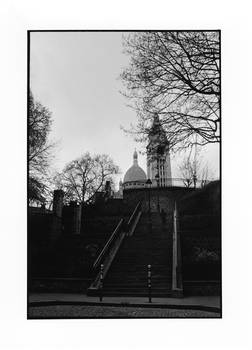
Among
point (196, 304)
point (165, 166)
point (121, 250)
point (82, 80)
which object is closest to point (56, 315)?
point (121, 250)

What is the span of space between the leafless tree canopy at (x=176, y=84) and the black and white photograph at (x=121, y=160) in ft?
0.05

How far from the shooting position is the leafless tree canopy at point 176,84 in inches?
384

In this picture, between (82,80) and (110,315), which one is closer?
(110,315)

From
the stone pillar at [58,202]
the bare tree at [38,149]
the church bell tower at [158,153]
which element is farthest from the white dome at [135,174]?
the bare tree at [38,149]

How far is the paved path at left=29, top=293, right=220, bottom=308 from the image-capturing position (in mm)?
9438

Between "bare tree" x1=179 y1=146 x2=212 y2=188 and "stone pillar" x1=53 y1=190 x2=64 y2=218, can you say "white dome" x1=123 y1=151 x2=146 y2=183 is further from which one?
"stone pillar" x1=53 y1=190 x2=64 y2=218

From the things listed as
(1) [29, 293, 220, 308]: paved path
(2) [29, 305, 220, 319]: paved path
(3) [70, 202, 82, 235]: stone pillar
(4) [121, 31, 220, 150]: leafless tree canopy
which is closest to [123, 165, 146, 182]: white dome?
(4) [121, 31, 220, 150]: leafless tree canopy

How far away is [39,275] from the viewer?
9.66 meters

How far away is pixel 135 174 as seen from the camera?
390 inches
